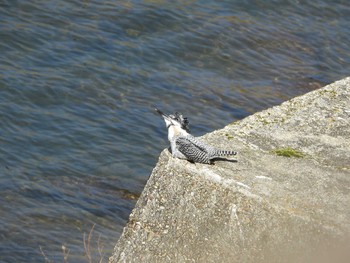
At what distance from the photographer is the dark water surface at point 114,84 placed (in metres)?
8.80

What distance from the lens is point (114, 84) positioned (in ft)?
36.8

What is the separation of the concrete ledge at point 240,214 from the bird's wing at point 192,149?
100 mm

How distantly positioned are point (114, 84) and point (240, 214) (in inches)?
279

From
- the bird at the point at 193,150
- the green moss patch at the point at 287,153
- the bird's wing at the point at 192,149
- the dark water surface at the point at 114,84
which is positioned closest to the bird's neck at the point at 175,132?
the bird at the point at 193,150

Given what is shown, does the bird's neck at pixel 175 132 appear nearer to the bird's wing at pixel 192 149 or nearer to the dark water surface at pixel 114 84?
the bird's wing at pixel 192 149

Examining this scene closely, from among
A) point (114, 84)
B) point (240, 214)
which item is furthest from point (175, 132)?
point (114, 84)

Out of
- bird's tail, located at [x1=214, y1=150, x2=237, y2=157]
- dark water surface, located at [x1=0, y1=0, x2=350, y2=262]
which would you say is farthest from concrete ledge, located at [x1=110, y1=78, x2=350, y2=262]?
dark water surface, located at [x1=0, y1=0, x2=350, y2=262]

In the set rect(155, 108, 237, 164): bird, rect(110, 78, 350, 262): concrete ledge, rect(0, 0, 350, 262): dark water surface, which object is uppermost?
rect(155, 108, 237, 164): bird

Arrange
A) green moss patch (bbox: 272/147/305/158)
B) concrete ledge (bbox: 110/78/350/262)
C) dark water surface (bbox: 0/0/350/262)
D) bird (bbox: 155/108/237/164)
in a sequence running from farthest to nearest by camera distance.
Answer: dark water surface (bbox: 0/0/350/262) → green moss patch (bbox: 272/147/305/158) → bird (bbox: 155/108/237/164) → concrete ledge (bbox: 110/78/350/262)

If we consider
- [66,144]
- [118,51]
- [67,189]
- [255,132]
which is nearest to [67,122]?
[66,144]

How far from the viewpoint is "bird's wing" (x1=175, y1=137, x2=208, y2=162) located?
4.78m

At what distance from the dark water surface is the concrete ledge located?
11.6 feet

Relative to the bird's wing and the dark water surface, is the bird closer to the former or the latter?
the bird's wing

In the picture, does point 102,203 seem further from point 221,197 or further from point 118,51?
point 221,197
